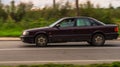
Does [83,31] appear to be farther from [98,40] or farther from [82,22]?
[98,40]

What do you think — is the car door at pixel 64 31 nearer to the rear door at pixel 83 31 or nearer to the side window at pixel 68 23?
the side window at pixel 68 23

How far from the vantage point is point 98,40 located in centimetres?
2097

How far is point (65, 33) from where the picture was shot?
2072cm

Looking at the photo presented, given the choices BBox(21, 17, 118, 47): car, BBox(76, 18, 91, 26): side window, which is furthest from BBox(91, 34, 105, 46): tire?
BBox(76, 18, 91, 26): side window

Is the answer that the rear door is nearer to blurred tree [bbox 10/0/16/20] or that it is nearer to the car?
the car

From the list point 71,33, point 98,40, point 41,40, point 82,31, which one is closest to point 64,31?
point 71,33

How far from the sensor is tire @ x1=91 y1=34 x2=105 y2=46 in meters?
20.9

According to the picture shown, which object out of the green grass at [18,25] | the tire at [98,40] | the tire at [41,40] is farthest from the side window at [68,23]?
the green grass at [18,25]

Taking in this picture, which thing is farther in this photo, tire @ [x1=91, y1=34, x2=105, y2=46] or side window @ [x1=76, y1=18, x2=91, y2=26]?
side window @ [x1=76, y1=18, x2=91, y2=26]

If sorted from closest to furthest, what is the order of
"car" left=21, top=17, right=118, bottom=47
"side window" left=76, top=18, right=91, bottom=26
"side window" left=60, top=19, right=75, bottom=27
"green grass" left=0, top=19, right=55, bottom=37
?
"car" left=21, top=17, right=118, bottom=47 < "side window" left=60, top=19, right=75, bottom=27 < "side window" left=76, top=18, right=91, bottom=26 < "green grass" left=0, top=19, right=55, bottom=37

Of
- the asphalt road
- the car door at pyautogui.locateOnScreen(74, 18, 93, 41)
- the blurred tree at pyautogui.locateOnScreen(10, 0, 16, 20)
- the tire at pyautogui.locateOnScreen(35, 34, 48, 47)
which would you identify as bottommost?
the asphalt road

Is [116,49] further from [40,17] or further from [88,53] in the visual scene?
[40,17]

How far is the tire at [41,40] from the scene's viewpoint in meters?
20.5

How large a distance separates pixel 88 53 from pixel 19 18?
20.1m
